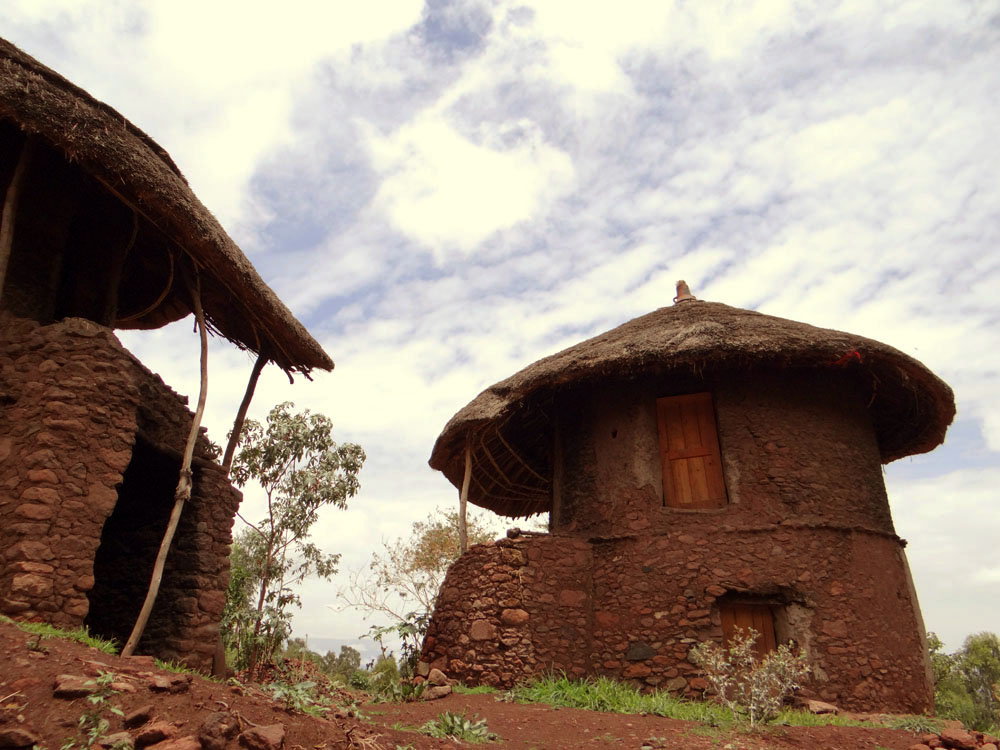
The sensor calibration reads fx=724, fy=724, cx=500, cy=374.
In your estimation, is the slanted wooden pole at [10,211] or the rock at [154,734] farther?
the slanted wooden pole at [10,211]

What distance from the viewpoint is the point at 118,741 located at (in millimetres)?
3529

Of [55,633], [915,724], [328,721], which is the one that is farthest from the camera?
[915,724]

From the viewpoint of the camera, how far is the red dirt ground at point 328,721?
3775 millimetres

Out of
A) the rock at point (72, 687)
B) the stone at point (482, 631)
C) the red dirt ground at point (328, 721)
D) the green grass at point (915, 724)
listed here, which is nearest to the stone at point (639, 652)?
the red dirt ground at point (328, 721)

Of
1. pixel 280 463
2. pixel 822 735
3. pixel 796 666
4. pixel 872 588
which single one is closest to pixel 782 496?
pixel 872 588

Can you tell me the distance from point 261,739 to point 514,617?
197 inches

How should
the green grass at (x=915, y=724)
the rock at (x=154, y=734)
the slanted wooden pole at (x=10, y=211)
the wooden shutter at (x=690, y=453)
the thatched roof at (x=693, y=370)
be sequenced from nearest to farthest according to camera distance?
the rock at (x=154, y=734) < the slanted wooden pole at (x=10, y=211) < the green grass at (x=915, y=724) < the thatched roof at (x=693, y=370) < the wooden shutter at (x=690, y=453)

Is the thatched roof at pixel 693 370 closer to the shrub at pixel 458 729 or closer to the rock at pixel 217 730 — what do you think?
the shrub at pixel 458 729

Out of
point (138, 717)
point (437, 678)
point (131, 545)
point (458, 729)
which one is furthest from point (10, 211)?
point (437, 678)

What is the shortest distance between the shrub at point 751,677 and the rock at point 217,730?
4.36 metres

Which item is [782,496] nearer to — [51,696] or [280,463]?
[51,696]

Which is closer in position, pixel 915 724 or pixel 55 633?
pixel 55 633

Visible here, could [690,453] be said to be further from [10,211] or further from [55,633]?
[10,211]

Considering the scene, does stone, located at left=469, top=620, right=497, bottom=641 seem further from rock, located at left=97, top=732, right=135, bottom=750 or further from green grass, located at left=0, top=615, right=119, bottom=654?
rock, located at left=97, top=732, right=135, bottom=750
